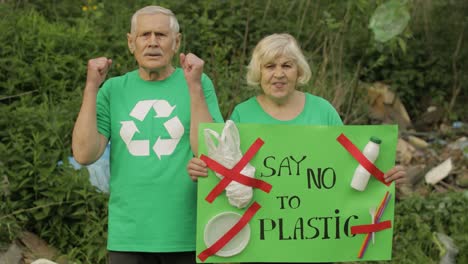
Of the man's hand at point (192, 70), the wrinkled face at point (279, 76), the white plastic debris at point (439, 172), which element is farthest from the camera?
the white plastic debris at point (439, 172)

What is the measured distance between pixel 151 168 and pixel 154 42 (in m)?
0.52

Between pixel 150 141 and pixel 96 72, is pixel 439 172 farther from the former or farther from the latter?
pixel 96 72

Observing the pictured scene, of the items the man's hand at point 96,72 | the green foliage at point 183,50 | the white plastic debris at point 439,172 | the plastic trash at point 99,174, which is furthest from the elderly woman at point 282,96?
the white plastic debris at point 439,172

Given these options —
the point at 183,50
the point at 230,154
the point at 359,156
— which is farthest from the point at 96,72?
the point at 183,50

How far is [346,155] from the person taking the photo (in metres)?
4.18

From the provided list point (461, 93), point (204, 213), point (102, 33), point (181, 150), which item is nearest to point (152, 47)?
point (181, 150)

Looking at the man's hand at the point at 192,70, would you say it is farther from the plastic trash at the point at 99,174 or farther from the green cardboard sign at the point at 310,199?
the plastic trash at the point at 99,174

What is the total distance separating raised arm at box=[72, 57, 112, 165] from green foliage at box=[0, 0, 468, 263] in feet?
6.17

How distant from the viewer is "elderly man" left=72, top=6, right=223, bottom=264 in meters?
3.98

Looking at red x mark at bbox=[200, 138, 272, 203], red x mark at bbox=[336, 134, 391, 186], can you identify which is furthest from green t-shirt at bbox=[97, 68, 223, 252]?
red x mark at bbox=[336, 134, 391, 186]

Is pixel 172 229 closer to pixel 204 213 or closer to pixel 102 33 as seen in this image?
pixel 204 213

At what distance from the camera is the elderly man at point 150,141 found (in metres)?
3.98

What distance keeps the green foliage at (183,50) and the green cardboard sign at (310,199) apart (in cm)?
188

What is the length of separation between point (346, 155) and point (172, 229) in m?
0.82
